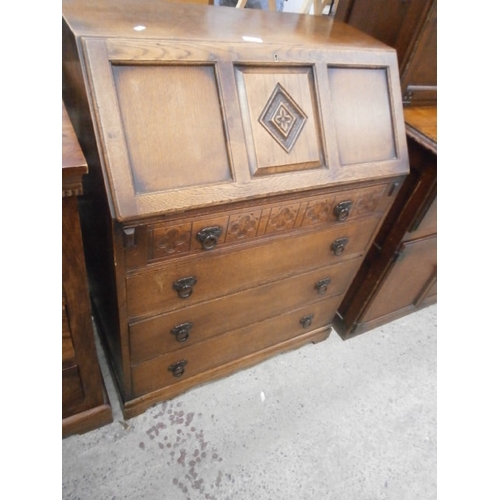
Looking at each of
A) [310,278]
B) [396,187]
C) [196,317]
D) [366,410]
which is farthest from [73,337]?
[366,410]

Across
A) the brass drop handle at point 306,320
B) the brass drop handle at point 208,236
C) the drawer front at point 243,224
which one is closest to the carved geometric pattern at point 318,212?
the drawer front at point 243,224

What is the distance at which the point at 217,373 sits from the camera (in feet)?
5.64

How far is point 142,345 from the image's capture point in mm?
1282

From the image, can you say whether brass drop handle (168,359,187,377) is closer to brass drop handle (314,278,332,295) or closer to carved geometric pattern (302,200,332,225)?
brass drop handle (314,278,332,295)

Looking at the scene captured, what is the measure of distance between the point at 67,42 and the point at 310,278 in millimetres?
1168

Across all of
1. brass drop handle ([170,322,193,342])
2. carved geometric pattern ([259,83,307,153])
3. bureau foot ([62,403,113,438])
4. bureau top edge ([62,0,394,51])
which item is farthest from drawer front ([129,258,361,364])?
bureau top edge ([62,0,394,51])

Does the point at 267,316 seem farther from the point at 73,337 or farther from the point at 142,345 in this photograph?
the point at 73,337

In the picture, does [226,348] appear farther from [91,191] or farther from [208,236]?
[91,191]

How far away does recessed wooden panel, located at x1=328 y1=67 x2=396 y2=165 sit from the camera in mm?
1179

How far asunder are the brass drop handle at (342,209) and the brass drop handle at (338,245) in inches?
5.6

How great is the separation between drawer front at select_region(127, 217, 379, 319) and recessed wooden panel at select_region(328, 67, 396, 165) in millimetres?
294

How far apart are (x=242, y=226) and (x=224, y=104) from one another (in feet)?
1.18

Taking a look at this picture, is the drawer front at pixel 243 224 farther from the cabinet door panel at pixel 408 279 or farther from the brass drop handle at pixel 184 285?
the cabinet door panel at pixel 408 279

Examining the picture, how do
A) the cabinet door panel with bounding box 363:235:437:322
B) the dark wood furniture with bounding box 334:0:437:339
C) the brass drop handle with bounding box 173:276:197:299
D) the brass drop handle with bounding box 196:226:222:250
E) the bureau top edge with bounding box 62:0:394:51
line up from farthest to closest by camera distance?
the cabinet door panel with bounding box 363:235:437:322 < the dark wood furniture with bounding box 334:0:437:339 < the brass drop handle with bounding box 173:276:197:299 < the brass drop handle with bounding box 196:226:222:250 < the bureau top edge with bounding box 62:0:394:51
